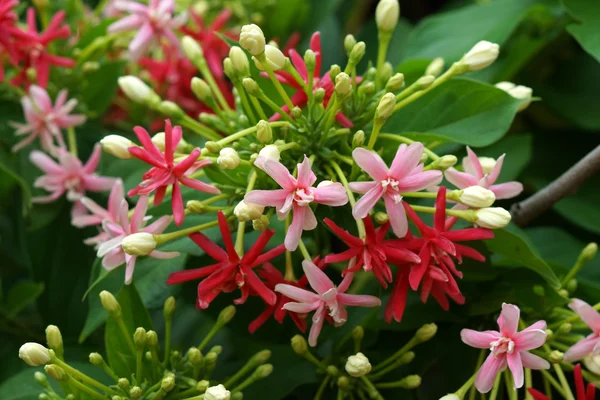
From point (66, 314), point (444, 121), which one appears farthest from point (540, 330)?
point (66, 314)

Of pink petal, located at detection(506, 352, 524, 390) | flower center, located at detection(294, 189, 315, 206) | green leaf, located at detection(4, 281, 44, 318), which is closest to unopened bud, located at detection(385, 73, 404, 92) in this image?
flower center, located at detection(294, 189, 315, 206)

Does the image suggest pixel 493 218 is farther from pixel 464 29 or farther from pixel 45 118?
pixel 45 118

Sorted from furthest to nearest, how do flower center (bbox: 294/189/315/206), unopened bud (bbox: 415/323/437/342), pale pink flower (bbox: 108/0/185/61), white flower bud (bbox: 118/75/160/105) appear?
pale pink flower (bbox: 108/0/185/61), white flower bud (bbox: 118/75/160/105), unopened bud (bbox: 415/323/437/342), flower center (bbox: 294/189/315/206)

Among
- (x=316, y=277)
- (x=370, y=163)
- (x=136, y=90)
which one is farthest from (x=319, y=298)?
(x=136, y=90)

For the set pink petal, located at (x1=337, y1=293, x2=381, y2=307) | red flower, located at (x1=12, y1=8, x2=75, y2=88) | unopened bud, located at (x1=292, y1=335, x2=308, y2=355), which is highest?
red flower, located at (x1=12, y1=8, x2=75, y2=88)

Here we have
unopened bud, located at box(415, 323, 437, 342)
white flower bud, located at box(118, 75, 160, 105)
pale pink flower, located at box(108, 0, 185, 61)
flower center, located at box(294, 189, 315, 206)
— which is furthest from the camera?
pale pink flower, located at box(108, 0, 185, 61)

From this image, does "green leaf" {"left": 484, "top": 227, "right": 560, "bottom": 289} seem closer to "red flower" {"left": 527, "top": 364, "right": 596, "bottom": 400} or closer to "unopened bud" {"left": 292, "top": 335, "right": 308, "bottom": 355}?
"red flower" {"left": 527, "top": 364, "right": 596, "bottom": 400}

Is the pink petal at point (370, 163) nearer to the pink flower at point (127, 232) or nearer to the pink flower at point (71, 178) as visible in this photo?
the pink flower at point (127, 232)
